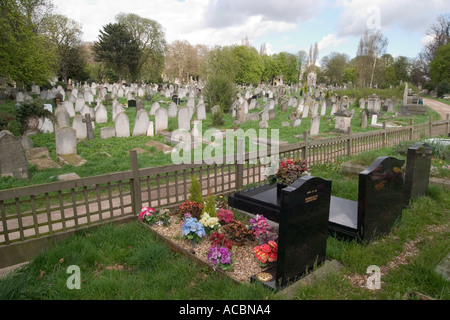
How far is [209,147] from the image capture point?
1174 cm

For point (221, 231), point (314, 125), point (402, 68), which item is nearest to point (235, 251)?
point (221, 231)

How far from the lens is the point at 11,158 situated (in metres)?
8.36

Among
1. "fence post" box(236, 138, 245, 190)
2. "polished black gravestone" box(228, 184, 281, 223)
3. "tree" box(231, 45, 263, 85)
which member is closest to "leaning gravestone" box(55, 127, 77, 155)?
"fence post" box(236, 138, 245, 190)

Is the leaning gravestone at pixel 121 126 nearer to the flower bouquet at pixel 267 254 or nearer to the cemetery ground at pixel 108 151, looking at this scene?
the cemetery ground at pixel 108 151

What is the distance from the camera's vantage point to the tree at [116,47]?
1897 inches

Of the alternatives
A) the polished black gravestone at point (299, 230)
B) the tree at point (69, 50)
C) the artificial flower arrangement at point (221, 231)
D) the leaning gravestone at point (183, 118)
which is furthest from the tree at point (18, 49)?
the tree at point (69, 50)

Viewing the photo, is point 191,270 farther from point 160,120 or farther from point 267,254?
point 160,120

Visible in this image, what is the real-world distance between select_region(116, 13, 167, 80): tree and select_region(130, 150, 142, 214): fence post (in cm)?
5214

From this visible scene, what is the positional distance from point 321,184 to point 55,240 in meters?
4.14

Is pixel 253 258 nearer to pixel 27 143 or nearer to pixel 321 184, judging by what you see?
pixel 321 184

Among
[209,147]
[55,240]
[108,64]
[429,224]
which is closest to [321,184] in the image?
[429,224]

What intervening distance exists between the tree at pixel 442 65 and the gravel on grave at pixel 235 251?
201ft
